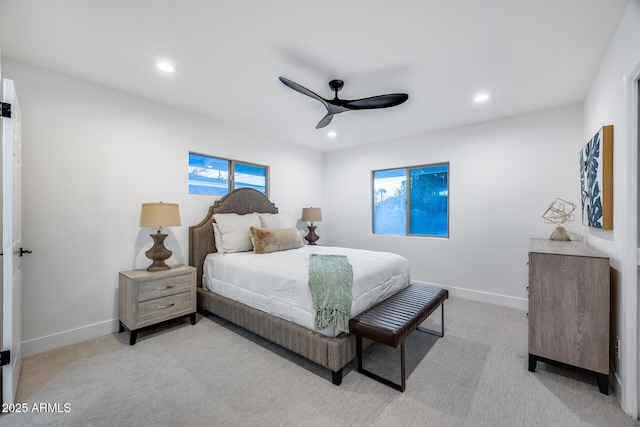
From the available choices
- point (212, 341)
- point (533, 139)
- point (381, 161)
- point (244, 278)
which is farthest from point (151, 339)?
point (533, 139)

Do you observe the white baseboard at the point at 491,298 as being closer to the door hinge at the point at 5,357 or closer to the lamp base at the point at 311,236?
the lamp base at the point at 311,236

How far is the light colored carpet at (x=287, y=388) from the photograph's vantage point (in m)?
1.65

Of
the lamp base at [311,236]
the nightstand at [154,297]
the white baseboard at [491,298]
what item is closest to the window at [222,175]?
the lamp base at [311,236]

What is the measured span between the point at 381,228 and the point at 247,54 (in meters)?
3.60

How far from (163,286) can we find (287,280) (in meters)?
1.40

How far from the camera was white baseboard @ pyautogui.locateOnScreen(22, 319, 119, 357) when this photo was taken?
7.76 feet

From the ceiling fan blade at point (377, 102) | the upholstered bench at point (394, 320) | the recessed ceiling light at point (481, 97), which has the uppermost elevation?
the recessed ceiling light at point (481, 97)

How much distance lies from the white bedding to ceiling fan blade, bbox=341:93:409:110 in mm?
1505

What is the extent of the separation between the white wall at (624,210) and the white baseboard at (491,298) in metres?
1.62

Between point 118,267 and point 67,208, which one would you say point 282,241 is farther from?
point 67,208

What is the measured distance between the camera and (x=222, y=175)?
392 cm

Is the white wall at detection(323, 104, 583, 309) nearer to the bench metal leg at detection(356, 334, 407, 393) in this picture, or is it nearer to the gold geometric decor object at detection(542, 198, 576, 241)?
the gold geometric decor object at detection(542, 198, 576, 241)

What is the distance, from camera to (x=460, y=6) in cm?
168

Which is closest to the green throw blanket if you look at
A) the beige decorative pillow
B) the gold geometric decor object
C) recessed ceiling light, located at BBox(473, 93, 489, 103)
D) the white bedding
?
the white bedding
